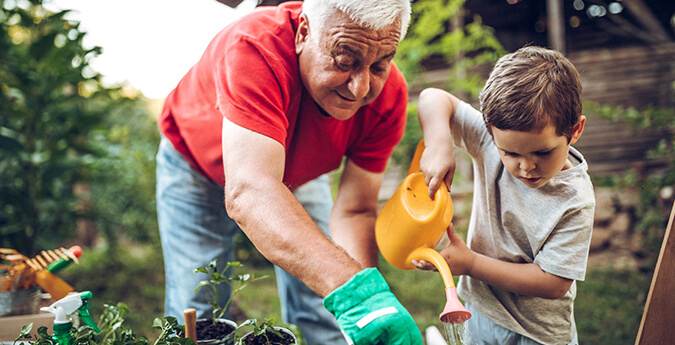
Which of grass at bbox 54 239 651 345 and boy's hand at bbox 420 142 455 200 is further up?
boy's hand at bbox 420 142 455 200

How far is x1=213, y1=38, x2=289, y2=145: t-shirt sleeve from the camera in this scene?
3.18ft

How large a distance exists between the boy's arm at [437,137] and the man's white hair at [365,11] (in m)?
0.23

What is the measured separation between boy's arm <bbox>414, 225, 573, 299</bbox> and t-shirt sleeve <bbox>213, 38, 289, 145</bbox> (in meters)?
0.46

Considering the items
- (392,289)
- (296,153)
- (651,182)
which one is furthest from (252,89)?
(651,182)

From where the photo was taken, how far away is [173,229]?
1447mm

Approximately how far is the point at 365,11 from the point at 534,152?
47 cm

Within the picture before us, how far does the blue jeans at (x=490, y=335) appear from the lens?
3.69ft

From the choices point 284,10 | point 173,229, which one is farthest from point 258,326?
point 284,10

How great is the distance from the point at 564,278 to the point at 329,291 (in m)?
0.56

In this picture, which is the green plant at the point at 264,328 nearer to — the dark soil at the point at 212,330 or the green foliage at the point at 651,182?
the dark soil at the point at 212,330

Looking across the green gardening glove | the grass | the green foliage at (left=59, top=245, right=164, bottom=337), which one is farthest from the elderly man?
the green foliage at (left=59, top=245, right=164, bottom=337)

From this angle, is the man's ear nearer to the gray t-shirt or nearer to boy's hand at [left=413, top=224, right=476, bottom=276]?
the gray t-shirt

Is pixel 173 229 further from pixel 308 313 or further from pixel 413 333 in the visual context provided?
pixel 413 333

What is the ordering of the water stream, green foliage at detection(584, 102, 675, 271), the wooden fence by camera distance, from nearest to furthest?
the water stream, green foliage at detection(584, 102, 675, 271), the wooden fence
